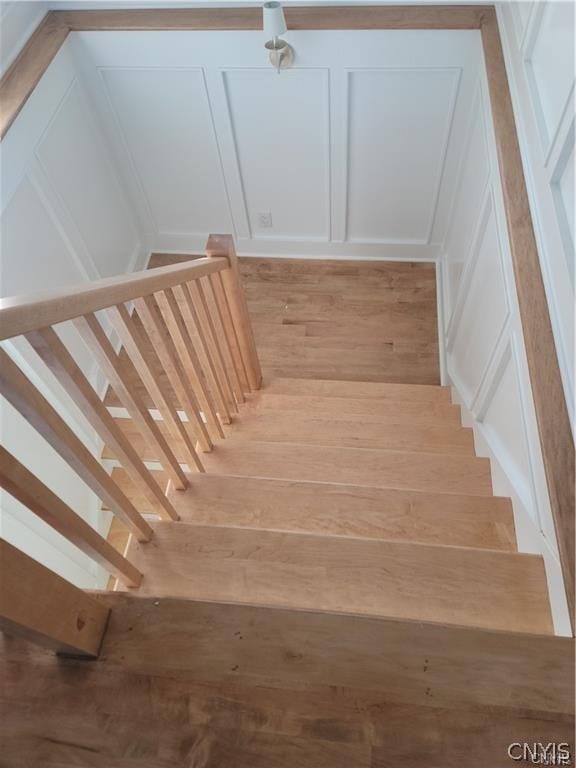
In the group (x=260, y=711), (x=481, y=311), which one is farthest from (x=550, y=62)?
(x=260, y=711)

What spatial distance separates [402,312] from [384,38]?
147 centimetres

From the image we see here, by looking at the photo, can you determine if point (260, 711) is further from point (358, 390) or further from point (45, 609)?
point (358, 390)

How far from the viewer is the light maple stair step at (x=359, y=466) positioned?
2.05m

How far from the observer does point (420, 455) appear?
214 cm

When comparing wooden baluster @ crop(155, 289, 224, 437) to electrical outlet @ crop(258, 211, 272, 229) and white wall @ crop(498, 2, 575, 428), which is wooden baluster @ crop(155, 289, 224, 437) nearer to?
white wall @ crop(498, 2, 575, 428)

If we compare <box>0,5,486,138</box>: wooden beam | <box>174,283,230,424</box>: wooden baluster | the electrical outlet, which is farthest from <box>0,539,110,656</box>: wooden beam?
the electrical outlet

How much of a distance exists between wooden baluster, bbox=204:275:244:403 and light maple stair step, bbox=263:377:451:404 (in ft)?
1.00

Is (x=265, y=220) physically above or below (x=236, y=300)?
above

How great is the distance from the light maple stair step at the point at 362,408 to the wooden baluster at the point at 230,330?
119 millimetres

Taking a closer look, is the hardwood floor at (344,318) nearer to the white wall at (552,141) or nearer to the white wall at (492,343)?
the white wall at (492,343)

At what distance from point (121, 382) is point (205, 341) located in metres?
0.68

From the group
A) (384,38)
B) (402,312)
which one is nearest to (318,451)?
(402,312)

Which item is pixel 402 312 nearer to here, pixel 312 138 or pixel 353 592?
pixel 312 138

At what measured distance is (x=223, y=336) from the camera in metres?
2.18
